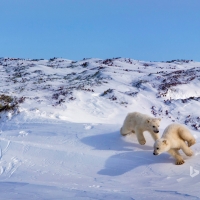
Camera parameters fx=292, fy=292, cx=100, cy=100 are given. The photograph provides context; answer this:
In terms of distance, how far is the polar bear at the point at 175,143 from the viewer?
7.02m

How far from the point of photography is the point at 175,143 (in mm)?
7188

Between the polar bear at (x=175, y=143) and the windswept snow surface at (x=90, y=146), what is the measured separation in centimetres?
21

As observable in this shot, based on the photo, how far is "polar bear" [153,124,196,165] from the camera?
702 cm

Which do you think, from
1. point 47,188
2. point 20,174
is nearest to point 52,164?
point 20,174

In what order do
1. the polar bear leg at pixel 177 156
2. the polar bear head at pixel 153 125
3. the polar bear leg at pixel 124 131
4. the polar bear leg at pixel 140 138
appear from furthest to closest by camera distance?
the polar bear leg at pixel 124 131 < the polar bear leg at pixel 140 138 < the polar bear head at pixel 153 125 < the polar bear leg at pixel 177 156

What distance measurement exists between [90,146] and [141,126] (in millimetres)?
1701

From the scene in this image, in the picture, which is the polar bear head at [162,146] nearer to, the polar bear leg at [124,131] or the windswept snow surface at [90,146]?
the windswept snow surface at [90,146]

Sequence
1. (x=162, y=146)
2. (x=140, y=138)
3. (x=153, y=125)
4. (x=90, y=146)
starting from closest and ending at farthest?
(x=162, y=146) → (x=153, y=125) → (x=140, y=138) → (x=90, y=146)

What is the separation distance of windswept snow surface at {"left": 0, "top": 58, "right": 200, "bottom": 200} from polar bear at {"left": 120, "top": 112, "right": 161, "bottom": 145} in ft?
0.95

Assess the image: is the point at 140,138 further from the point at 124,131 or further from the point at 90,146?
the point at 90,146

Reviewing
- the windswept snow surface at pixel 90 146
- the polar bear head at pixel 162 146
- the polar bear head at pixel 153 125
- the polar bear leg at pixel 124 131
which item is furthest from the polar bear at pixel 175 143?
the polar bear leg at pixel 124 131

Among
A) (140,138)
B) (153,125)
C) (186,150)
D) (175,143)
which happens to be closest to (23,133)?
(140,138)

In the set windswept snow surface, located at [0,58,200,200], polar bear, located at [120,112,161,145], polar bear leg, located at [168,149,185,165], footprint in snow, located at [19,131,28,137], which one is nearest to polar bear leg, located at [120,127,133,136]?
polar bear, located at [120,112,161,145]

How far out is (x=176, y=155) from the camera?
7.11 meters
